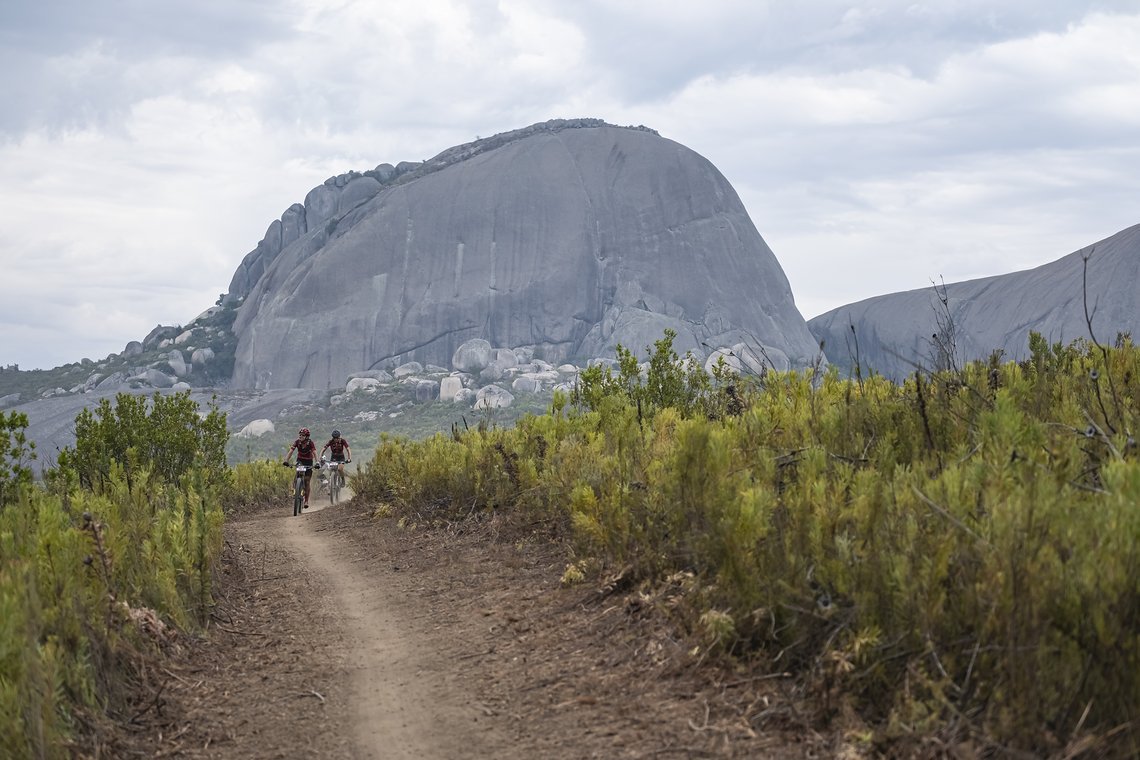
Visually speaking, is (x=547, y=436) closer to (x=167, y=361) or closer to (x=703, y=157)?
(x=167, y=361)

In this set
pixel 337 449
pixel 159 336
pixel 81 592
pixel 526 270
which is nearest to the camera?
pixel 81 592

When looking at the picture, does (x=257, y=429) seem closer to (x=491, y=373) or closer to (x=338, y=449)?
(x=491, y=373)

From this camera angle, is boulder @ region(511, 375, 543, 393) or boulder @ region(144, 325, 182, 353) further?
boulder @ region(144, 325, 182, 353)

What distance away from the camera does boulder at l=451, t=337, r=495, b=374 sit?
359ft

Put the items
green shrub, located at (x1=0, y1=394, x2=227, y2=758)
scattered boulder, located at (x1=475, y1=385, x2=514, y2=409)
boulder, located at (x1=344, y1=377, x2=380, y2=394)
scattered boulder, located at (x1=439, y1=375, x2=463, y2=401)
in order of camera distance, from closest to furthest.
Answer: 1. green shrub, located at (x1=0, y1=394, x2=227, y2=758)
2. scattered boulder, located at (x1=475, y1=385, x2=514, y2=409)
3. scattered boulder, located at (x1=439, y1=375, x2=463, y2=401)
4. boulder, located at (x1=344, y1=377, x2=380, y2=394)

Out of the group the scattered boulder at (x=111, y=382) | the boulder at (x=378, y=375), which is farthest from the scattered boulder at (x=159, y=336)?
the boulder at (x=378, y=375)

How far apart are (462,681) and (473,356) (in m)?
106

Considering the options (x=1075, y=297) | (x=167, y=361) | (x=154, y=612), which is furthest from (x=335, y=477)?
(x=167, y=361)

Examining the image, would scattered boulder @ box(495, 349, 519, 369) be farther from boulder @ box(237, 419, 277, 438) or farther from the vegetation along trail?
the vegetation along trail

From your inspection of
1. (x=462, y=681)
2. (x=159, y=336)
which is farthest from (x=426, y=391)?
(x=462, y=681)

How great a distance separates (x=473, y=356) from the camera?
110250 mm

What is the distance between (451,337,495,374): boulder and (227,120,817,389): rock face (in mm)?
597

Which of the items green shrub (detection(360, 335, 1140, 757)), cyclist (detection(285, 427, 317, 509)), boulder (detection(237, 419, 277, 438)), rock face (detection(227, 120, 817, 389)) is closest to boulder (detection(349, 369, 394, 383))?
rock face (detection(227, 120, 817, 389))

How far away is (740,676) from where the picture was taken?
424cm
